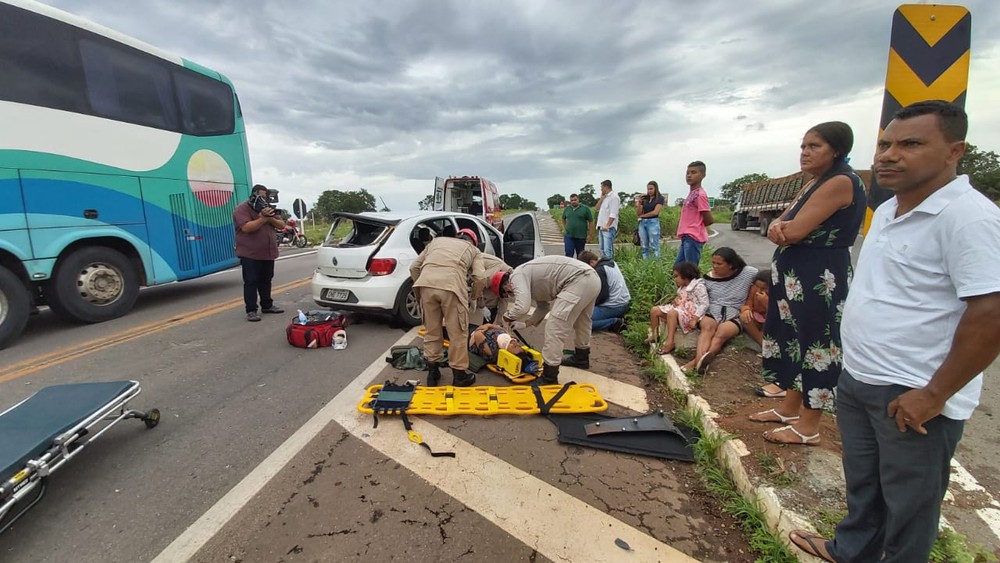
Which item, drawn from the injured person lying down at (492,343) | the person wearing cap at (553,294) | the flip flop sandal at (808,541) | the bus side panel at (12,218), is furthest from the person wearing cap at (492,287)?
the bus side panel at (12,218)

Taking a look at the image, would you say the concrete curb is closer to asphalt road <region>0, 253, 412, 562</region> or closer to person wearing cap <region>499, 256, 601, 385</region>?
person wearing cap <region>499, 256, 601, 385</region>

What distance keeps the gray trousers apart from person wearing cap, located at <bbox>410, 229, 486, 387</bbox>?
267cm

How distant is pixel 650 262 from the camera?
6.91 m

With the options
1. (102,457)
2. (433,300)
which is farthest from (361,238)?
(102,457)

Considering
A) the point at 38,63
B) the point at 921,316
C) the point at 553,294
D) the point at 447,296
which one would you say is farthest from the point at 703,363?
the point at 38,63

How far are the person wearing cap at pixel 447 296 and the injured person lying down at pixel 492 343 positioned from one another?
0.42 metres

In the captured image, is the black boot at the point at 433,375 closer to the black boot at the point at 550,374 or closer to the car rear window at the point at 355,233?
the black boot at the point at 550,374

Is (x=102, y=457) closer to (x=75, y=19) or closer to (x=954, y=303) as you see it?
(x=954, y=303)

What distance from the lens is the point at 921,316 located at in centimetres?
138

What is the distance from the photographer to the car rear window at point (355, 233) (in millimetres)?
5406

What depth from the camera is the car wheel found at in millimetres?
5465

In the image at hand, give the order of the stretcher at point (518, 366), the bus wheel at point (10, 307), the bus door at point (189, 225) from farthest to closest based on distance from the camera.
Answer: the bus door at point (189, 225) → the bus wheel at point (10, 307) → the stretcher at point (518, 366)

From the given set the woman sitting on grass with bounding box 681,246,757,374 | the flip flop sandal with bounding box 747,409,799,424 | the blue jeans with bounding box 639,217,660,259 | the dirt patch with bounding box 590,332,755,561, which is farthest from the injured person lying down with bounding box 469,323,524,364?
the blue jeans with bounding box 639,217,660,259

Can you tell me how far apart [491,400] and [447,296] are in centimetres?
95
